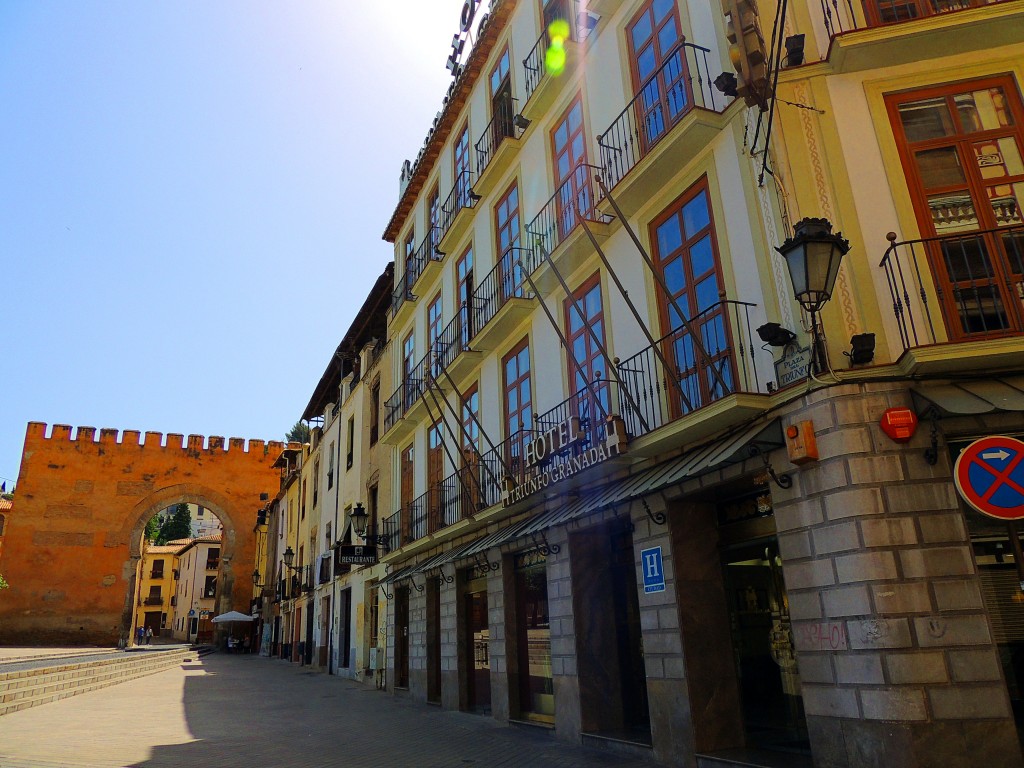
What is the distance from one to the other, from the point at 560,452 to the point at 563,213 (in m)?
4.07

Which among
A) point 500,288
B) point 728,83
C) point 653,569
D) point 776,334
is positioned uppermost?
point 500,288

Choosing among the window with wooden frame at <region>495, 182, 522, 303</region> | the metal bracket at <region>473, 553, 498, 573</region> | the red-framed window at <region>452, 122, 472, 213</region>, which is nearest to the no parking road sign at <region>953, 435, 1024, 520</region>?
the window with wooden frame at <region>495, 182, 522, 303</region>

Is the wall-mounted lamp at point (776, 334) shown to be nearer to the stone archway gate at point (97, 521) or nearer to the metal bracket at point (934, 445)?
the metal bracket at point (934, 445)

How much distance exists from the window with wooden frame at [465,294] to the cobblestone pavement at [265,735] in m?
7.32

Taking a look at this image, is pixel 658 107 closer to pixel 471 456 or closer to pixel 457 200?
pixel 471 456

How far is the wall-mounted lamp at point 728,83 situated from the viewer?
8125 mm

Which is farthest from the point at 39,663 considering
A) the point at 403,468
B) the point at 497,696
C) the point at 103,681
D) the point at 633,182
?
the point at 633,182

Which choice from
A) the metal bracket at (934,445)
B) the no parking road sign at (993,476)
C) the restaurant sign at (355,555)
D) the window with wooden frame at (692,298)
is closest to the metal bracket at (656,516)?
the window with wooden frame at (692,298)

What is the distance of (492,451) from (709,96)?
750 centimetres

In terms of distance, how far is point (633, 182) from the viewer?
30.8ft

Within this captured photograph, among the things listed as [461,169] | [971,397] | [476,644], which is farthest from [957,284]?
[461,169]

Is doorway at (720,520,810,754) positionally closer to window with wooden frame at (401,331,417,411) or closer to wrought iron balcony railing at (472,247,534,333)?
wrought iron balcony railing at (472,247,534,333)

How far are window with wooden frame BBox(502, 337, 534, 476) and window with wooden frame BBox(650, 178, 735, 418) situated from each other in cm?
374

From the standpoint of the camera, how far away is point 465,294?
55.1 ft
